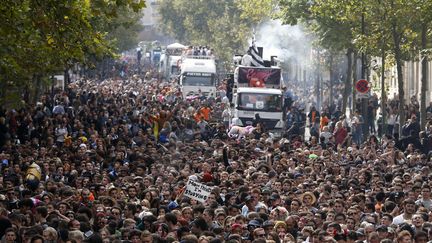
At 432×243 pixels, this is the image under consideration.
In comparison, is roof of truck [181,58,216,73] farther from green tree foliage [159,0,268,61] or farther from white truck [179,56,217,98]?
green tree foliage [159,0,268,61]

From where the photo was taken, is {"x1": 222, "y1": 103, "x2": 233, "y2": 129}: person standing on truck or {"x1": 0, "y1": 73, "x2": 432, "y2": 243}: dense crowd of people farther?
{"x1": 222, "y1": 103, "x2": 233, "y2": 129}: person standing on truck

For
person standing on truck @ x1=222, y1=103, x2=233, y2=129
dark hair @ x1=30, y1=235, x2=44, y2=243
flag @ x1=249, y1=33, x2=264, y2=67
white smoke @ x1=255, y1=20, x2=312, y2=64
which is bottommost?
person standing on truck @ x1=222, y1=103, x2=233, y2=129

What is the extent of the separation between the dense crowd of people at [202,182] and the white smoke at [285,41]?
40258 millimetres

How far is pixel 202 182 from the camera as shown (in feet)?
81.8

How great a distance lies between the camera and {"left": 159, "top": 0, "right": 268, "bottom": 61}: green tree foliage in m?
93.9

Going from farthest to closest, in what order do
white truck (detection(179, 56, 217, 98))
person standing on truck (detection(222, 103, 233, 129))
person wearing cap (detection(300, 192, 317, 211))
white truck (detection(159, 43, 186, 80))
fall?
white truck (detection(159, 43, 186, 80))
white truck (detection(179, 56, 217, 98))
person standing on truck (detection(222, 103, 233, 129))
person wearing cap (detection(300, 192, 317, 211))

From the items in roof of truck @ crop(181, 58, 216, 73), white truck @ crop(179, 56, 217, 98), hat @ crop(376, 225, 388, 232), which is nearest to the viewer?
hat @ crop(376, 225, 388, 232)

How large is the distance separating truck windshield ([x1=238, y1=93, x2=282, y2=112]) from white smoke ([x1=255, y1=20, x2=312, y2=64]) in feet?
102

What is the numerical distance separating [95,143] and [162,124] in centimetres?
979

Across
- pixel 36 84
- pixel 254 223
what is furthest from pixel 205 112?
pixel 254 223

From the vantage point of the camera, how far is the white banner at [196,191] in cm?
2180

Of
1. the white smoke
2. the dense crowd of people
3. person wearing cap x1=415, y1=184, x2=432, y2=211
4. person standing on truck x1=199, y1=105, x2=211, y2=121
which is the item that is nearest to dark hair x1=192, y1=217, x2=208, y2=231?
the dense crowd of people

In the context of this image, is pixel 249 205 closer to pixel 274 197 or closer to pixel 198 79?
pixel 274 197

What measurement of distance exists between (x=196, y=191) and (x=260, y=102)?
26.0 m
